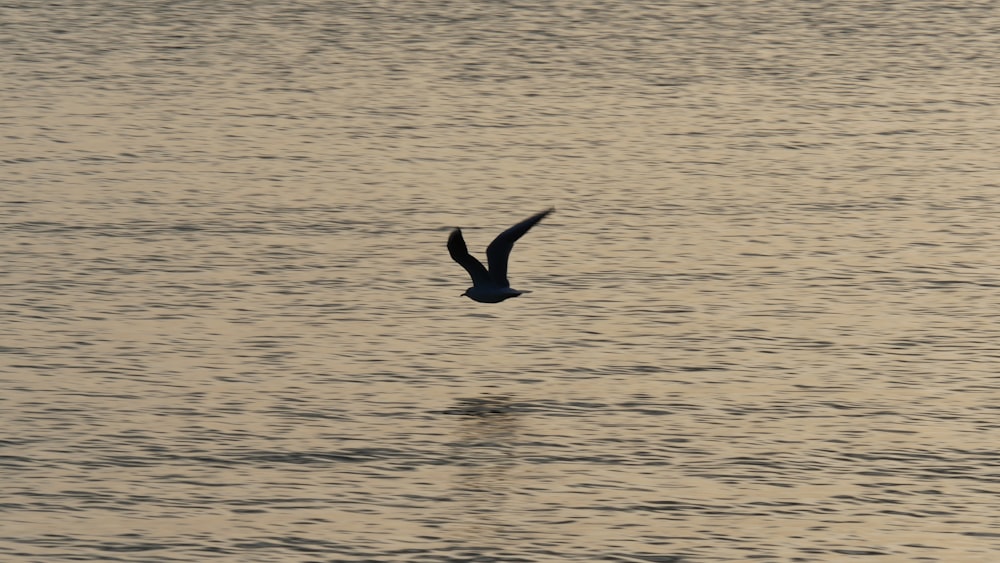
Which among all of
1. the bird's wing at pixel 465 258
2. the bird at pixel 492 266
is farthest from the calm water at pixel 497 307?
the bird's wing at pixel 465 258

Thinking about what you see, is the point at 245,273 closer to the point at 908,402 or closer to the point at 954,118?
the point at 908,402

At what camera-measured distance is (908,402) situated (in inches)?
1045

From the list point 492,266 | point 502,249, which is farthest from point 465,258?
point 492,266

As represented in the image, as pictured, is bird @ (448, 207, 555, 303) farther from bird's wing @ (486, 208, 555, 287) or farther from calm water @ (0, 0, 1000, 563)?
calm water @ (0, 0, 1000, 563)

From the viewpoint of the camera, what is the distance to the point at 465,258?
25859mm

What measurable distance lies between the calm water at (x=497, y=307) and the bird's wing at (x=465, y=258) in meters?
1.38

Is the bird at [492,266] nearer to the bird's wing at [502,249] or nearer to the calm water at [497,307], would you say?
the bird's wing at [502,249]

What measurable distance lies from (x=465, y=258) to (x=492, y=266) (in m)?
0.71

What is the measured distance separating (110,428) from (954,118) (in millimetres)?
25865

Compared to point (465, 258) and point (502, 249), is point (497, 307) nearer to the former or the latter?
point (502, 249)

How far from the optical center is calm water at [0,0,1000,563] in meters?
22.6

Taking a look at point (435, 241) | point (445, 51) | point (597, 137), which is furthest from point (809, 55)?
point (435, 241)

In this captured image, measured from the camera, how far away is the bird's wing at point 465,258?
2512 centimetres

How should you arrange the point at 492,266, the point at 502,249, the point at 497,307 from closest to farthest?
the point at 502,249, the point at 492,266, the point at 497,307
